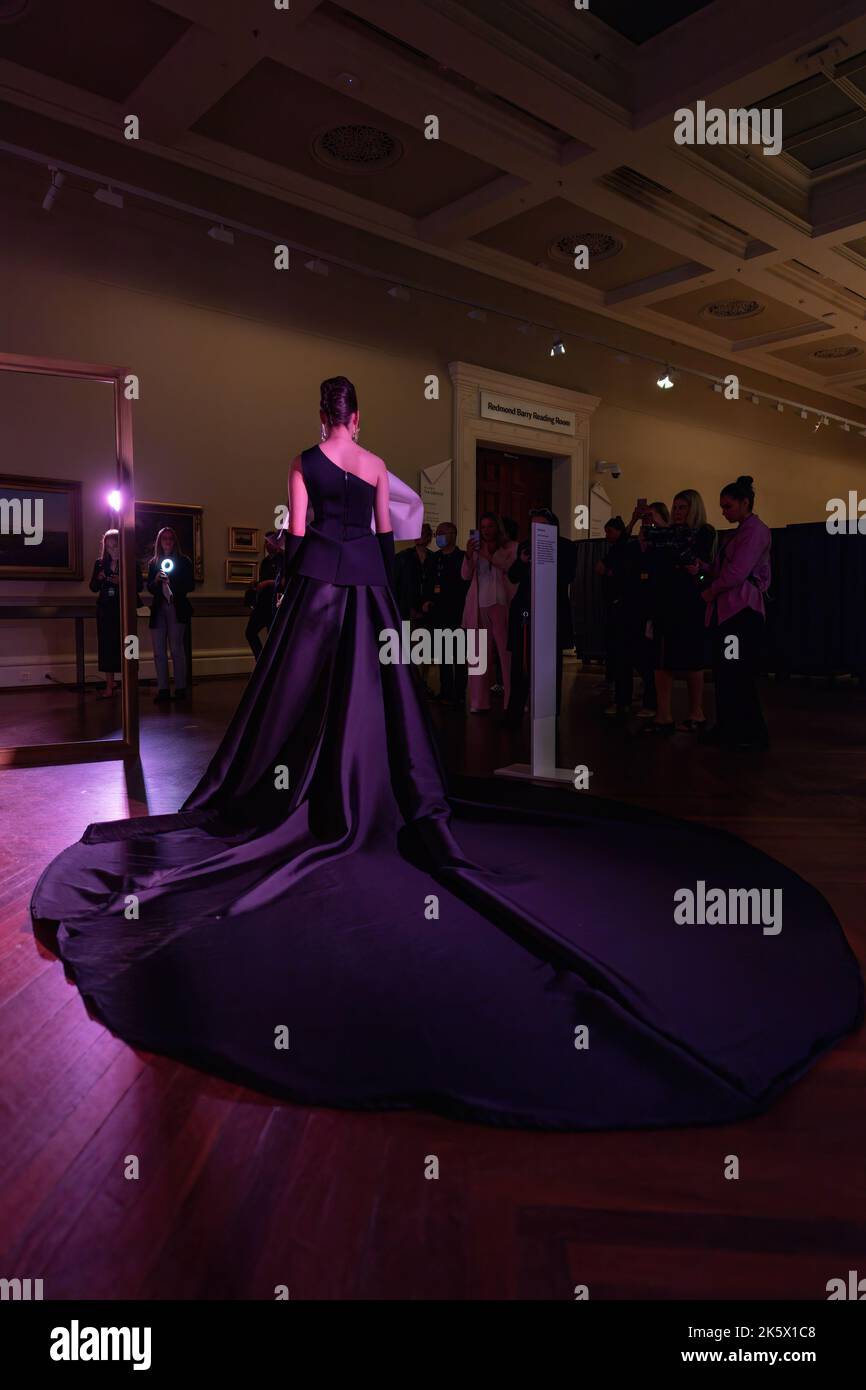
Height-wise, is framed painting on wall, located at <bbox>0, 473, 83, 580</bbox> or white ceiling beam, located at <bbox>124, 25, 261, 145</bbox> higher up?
white ceiling beam, located at <bbox>124, 25, 261, 145</bbox>

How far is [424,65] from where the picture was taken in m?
7.16

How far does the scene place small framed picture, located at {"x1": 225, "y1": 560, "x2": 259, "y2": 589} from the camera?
9703 millimetres

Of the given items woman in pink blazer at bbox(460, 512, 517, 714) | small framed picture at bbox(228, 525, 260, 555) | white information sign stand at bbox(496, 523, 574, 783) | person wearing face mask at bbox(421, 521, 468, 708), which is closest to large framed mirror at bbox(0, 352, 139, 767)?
small framed picture at bbox(228, 525, 260, 555)

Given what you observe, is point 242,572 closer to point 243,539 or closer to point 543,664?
point 243,539

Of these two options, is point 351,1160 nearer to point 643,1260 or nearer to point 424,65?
point 643,1260

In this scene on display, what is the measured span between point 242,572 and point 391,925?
26.5ft

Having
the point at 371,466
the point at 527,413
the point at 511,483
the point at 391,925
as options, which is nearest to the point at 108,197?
the point at 371,466

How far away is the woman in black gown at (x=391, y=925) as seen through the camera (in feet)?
5.09

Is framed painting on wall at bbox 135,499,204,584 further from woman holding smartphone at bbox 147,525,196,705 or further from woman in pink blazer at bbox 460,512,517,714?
woman in pink blazer at bbox 460,512,517,714

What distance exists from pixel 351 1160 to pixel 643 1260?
0.44 metres

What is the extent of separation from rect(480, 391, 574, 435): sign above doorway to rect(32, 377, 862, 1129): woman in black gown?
887 cm

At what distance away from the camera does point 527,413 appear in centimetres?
1205

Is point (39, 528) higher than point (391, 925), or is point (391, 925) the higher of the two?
point (39, 528)

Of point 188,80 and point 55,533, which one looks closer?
point 188,80
